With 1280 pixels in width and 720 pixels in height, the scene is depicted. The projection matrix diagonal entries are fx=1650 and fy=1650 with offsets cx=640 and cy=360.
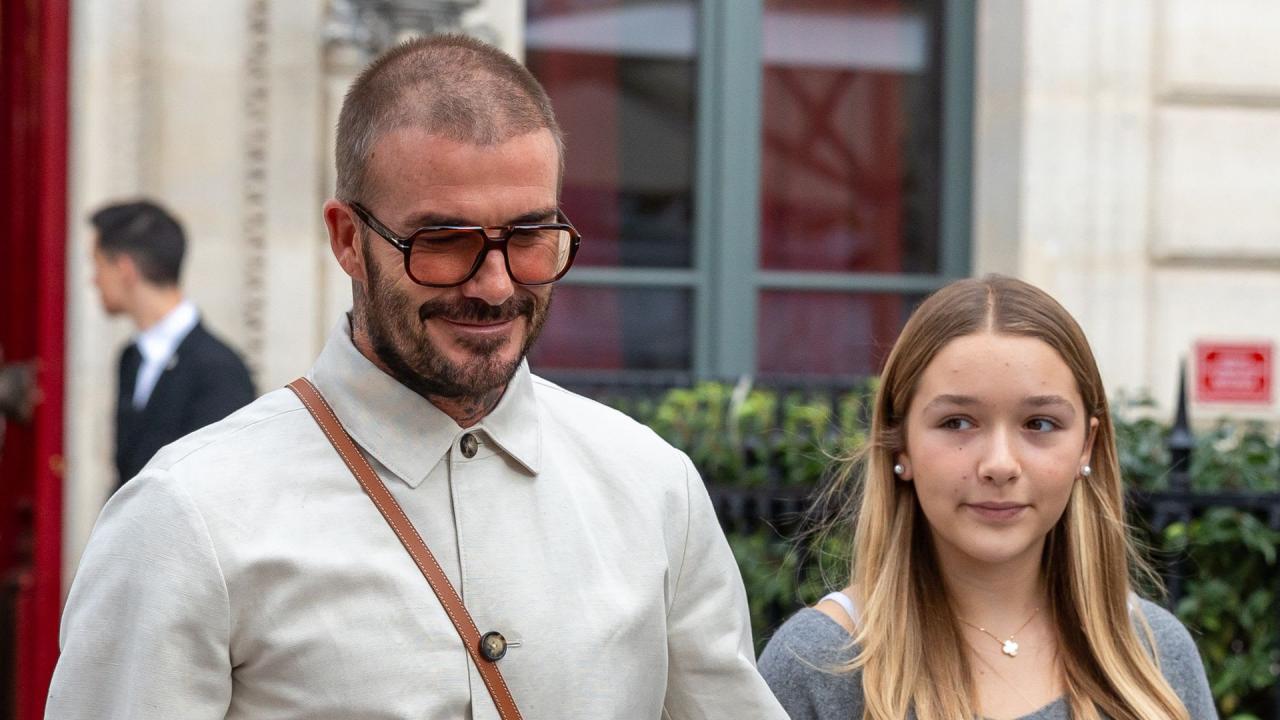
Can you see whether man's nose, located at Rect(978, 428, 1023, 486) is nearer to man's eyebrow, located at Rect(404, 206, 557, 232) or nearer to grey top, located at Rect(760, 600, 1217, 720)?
grey top, located at Rect(760, 600, 1217, 720)

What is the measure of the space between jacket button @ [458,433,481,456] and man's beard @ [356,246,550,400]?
0.09 meters

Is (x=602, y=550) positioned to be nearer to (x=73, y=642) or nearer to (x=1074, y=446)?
(x=73, y=642)

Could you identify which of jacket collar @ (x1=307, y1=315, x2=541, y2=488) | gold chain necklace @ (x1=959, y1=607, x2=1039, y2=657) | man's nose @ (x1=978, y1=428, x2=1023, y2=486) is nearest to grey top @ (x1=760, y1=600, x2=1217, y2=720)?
gold chain necklace @ (x1=959, y1=607, x2=1039, y2=657)

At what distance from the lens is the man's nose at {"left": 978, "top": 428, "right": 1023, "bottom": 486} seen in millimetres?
2738

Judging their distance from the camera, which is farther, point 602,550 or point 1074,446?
point 1074,446

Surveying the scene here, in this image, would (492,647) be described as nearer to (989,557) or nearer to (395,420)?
(395,420)

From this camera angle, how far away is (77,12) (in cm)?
626

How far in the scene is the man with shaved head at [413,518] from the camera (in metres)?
1.92

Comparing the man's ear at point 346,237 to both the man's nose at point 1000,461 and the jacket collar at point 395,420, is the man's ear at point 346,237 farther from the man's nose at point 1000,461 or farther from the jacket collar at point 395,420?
the man's nose at point 1000,461

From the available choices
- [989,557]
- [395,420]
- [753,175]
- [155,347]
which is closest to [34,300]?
[155,347]

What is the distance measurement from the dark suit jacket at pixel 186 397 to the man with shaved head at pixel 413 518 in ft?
11.1

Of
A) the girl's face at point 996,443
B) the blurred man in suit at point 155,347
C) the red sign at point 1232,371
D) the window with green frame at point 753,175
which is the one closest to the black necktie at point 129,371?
Answer: the blurred man in suit at point 155,347

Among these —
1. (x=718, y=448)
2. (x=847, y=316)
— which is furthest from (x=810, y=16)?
(x=718, y=448)

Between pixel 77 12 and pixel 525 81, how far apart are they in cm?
472
